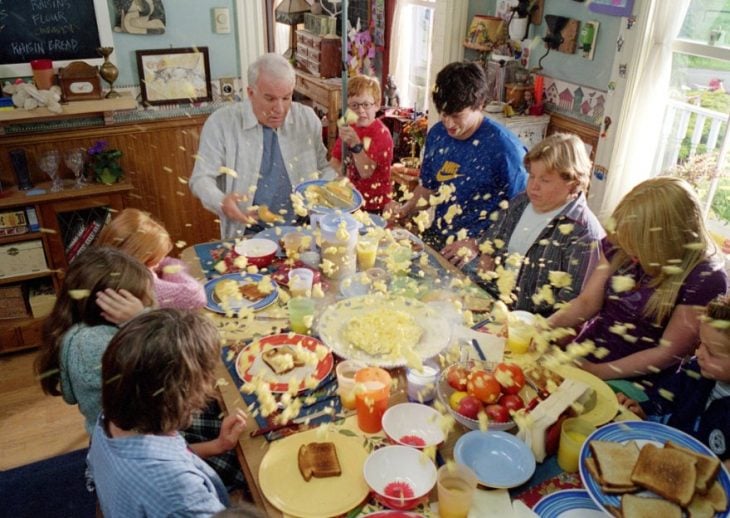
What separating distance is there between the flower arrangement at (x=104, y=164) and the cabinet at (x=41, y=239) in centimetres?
6

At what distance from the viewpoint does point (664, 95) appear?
11.5 feet

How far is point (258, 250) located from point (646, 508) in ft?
5.85

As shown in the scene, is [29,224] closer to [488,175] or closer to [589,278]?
[488,175]

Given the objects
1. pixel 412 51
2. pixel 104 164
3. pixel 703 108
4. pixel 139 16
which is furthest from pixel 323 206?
pixel 412 51

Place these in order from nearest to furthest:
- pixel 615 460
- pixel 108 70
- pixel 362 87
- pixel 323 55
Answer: pixel 615 460
pixel 362 87
pixel 108 70
pixel 323 55

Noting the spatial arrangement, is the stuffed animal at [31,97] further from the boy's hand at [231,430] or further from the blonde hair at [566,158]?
the blonde hair at [566,158]

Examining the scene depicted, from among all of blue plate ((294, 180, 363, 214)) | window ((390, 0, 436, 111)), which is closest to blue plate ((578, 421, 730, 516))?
blue plate ((294, 180, 363, 214))

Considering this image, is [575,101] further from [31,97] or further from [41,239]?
[41,239]

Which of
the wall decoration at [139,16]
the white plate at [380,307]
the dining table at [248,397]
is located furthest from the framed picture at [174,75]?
the white plate at [380,307]

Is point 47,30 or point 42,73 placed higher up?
point 47,30

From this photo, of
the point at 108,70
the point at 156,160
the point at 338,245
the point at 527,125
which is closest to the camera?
the point at 338,245

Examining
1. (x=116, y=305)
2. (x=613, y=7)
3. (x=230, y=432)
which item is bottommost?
(x=230, y=432)

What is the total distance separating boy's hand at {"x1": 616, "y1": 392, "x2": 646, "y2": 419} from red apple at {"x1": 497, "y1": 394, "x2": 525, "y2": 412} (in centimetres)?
34

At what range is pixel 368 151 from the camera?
3.38 m
